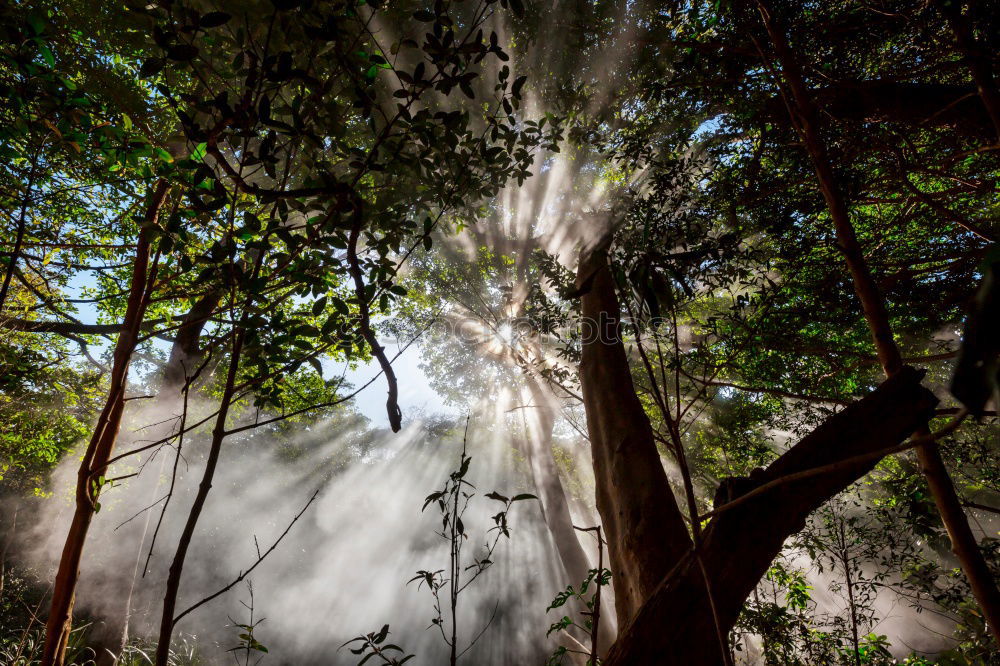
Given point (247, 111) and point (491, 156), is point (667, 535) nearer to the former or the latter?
point (491, 156)

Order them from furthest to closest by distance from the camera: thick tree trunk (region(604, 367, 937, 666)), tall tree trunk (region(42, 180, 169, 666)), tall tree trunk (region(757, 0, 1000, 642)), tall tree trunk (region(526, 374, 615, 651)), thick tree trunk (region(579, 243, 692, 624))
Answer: tall tree trunk (region(526, 374, 615, 651))
thick tree trunk (region(579, 243, 692, 624))
tall tree trunk (region(757, 0, 1000, 642))
tall tree trunk (region(42, 180, 169, 666))
thick tree trunk (region(604, 367, 937, 666))

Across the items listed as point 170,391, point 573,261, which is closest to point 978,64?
point 573,261

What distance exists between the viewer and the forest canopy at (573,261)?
1.28 metres

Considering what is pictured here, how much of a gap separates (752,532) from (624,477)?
90 cm

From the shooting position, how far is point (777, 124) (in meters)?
3.05

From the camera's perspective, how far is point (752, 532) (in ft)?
4.16

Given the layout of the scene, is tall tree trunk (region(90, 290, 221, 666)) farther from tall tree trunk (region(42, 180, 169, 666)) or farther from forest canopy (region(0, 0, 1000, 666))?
tall tree trunk (region(42, 180, 169, 666))

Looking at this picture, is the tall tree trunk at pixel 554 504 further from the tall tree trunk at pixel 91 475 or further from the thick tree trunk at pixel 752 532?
the tall tree trunk at pixel 91 475

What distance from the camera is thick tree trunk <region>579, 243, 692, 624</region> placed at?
1.78m

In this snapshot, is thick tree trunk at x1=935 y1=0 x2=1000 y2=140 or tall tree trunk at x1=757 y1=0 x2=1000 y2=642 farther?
thick tree trunk at x1=935 y1=0 x2=1000 y2=140

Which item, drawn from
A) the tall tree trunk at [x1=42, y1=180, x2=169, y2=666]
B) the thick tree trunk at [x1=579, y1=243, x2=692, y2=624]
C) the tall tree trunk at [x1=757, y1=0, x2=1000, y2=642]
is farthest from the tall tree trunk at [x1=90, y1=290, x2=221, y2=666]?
the tall tree trunk at [x1=757, y1=0, x2=1000, y2=642]

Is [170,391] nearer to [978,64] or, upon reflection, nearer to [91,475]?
[91,475]

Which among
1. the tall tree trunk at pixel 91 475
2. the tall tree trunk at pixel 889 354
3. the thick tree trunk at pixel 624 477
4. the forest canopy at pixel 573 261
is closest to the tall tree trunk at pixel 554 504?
the forest canopy at pixel 573 261

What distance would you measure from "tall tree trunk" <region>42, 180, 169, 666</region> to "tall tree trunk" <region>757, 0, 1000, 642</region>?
2.93 metres
